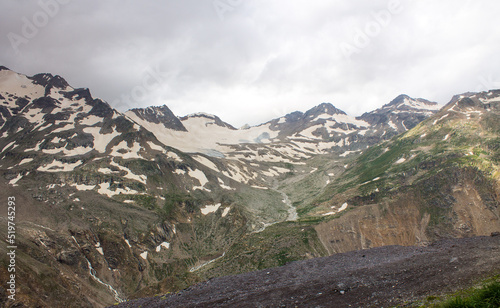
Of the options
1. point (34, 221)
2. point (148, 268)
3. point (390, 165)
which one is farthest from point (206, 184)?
point (390, 165)

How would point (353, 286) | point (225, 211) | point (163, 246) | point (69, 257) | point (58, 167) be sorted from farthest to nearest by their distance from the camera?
point (58, 167)
point (225, 211)
point (163, 246)
point (69, 257)
point (353, 286)

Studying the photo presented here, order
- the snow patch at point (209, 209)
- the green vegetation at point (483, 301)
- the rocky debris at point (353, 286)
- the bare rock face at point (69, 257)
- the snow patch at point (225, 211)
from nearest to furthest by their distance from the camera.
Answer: the green vegetation at point (483, 301) < the rocky debris at point (353, 286) < the bare rock face at point (69, 257) < the snow patch at point (225, 211) < the snow patch at point (209, 209)

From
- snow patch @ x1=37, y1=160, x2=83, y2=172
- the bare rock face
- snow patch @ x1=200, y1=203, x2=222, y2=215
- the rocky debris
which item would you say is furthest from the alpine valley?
the rocky debris

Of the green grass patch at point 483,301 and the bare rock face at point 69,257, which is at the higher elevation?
the bare rock face at point 69,257

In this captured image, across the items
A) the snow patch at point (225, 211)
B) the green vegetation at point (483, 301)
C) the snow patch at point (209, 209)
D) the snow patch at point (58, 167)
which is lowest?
the green vegetation at point (483, 301)

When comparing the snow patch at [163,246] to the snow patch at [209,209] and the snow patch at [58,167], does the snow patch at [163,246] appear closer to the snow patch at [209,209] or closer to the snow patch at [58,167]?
the snow patch at [209,209]

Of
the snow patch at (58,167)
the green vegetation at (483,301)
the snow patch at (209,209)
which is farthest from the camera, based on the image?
the snow patch at (58,167)

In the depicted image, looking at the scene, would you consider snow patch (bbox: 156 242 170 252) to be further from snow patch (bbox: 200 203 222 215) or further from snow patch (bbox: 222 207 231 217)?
snow patch (bbox: 222 207 231 217)

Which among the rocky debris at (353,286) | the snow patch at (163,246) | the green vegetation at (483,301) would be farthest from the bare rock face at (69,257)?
the green vegetation at (483,301)

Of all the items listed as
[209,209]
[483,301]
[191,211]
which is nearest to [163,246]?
[191,211]

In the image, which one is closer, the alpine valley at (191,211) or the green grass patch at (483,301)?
the green grass patch at (483,301)

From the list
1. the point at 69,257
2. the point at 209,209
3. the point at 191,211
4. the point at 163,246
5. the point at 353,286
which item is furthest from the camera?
the point at 209,209

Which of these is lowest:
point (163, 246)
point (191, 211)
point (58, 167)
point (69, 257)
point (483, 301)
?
point (483, 301)

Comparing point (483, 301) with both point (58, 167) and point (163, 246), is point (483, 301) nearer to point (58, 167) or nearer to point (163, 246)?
point (163, 246)
